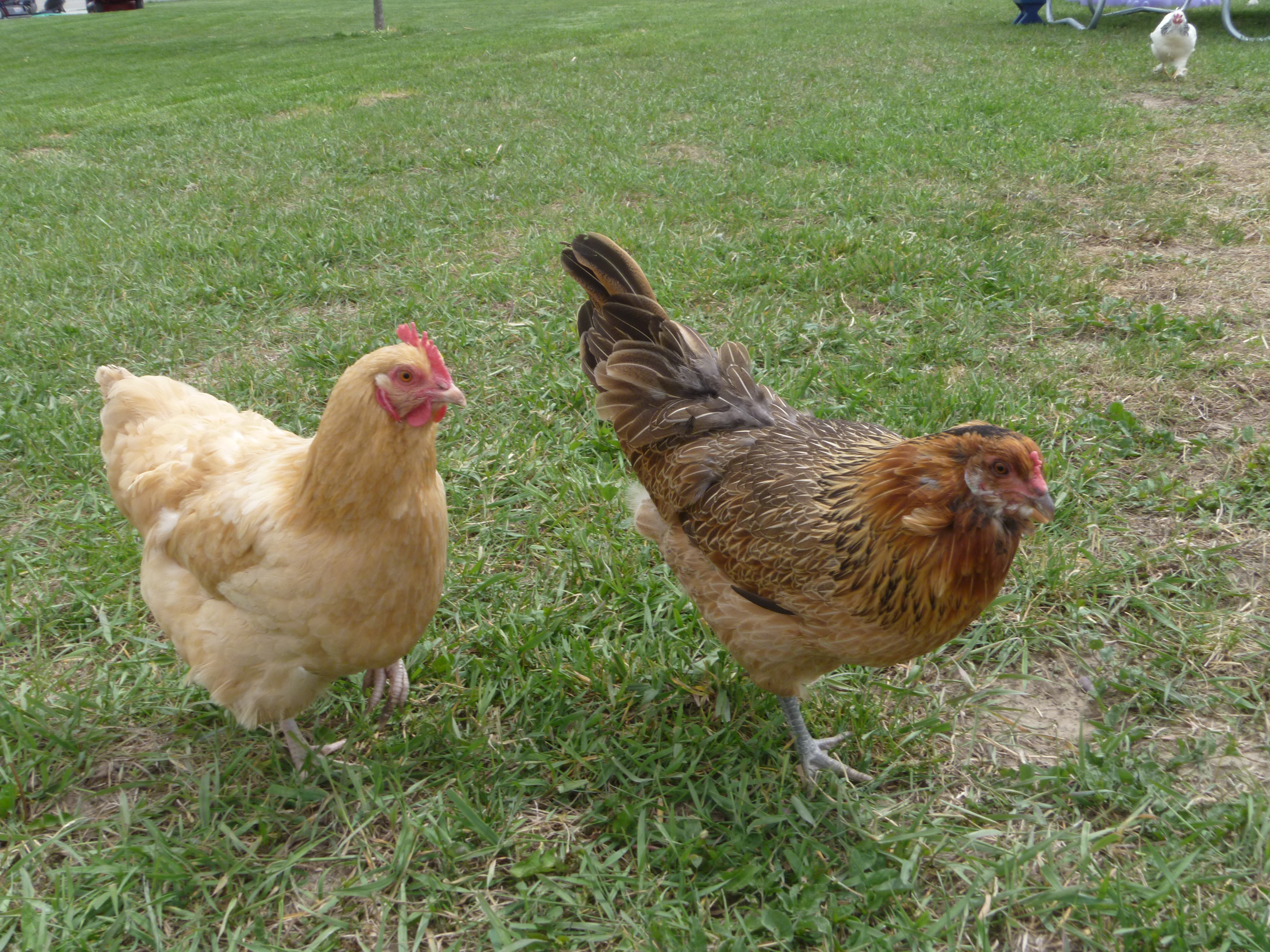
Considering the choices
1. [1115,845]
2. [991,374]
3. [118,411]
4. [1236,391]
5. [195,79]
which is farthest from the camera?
[195,79]

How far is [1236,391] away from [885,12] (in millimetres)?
16454

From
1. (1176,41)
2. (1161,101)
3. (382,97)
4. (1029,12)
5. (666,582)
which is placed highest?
(1029,12)

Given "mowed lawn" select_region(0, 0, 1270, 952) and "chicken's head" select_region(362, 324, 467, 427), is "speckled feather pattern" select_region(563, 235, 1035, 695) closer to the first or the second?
"mowed lawn" select_region(0, 0, 1270, 952)

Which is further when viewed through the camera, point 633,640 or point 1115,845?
point 633,640

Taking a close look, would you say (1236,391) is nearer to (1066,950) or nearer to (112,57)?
(1066,950)

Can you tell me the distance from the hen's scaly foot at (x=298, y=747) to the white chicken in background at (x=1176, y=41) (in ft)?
40.1

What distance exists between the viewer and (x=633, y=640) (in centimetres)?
289

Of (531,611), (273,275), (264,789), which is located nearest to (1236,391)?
(531,611)

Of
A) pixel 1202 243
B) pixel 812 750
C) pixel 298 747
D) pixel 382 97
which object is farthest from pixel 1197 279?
pixel 382 97

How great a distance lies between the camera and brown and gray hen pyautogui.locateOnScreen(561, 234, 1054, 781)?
202cm

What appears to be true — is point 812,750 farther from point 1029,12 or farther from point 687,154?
point 1029,12

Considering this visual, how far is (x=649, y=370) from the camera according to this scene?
2711 mm

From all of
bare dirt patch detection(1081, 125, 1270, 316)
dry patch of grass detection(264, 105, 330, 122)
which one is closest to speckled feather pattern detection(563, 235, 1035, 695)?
bare dirt patch detection(1081, 125, 1270, 316)

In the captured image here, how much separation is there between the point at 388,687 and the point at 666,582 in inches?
43.6
